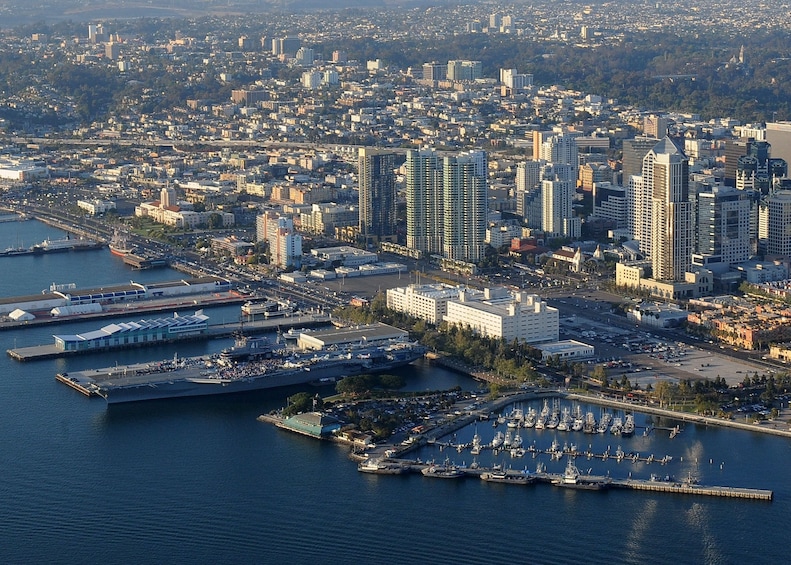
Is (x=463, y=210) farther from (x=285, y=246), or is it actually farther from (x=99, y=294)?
(x=99, y=294)

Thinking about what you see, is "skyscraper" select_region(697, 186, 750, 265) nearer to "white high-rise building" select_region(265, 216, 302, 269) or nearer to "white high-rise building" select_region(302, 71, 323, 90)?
"white high-rise building" select_region(265, 216, 302, 269)

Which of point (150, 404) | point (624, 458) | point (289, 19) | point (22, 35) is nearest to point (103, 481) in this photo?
point (150, 404)

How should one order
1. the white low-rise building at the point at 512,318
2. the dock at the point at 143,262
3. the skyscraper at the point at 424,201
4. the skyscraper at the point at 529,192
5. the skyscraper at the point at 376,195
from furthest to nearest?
1. the skyscraper at the point at 529,192
2. the skyscraper at the point at 376,195
3. the skyscraper at the point at 424,201
4. the dock at the point at 143,262
5. the white low-rise building at the point at 512,318

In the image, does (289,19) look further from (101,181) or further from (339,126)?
(101,181)

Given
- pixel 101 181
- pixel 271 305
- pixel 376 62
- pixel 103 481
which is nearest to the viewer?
pixel 103 481

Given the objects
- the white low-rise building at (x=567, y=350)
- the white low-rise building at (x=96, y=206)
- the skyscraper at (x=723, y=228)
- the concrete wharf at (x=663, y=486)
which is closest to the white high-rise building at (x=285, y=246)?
the skyscraper at (x=723, y=228)

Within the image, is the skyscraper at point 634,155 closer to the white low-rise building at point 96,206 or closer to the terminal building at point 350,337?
the white low-rise building at point 96,206
